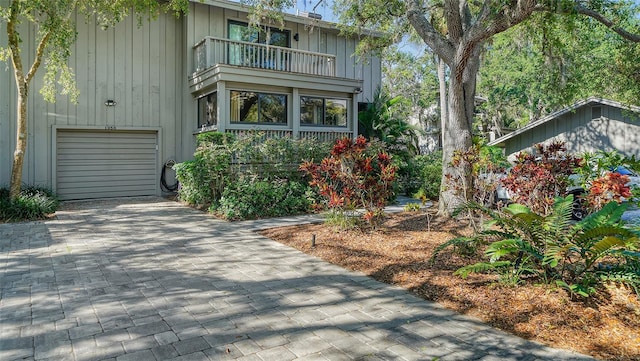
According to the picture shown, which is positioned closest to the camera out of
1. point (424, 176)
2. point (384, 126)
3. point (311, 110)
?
point (424, 176)

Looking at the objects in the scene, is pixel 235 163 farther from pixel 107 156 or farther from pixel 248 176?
pixel 107 156

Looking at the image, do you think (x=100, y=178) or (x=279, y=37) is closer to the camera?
(x=100, y=178)

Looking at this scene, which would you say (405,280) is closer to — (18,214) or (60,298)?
(60,298)

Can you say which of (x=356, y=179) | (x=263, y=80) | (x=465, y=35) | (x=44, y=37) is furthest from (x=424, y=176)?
(x=44, y=37)

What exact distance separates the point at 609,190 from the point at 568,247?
1051 mm

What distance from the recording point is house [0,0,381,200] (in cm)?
1186

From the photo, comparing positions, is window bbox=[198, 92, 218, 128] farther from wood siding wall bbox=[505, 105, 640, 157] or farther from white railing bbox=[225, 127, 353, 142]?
wood siding wall bbox=[505, 105, 640, 157]

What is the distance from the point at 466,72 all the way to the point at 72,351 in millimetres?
7956

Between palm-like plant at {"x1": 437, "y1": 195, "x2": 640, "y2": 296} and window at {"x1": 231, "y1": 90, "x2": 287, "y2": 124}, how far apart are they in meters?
9.41

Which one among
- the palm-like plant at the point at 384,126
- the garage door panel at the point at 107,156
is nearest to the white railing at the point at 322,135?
the palm-like plant at the point at 384,126

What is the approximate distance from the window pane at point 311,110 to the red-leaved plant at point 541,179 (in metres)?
9.01

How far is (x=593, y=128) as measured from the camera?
15.4m

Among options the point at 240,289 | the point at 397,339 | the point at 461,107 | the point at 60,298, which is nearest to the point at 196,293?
the point at 240,289

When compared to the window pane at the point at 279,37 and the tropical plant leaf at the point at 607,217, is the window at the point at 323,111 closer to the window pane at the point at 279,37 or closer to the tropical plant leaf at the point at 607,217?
the window pane at the point at 279,37
